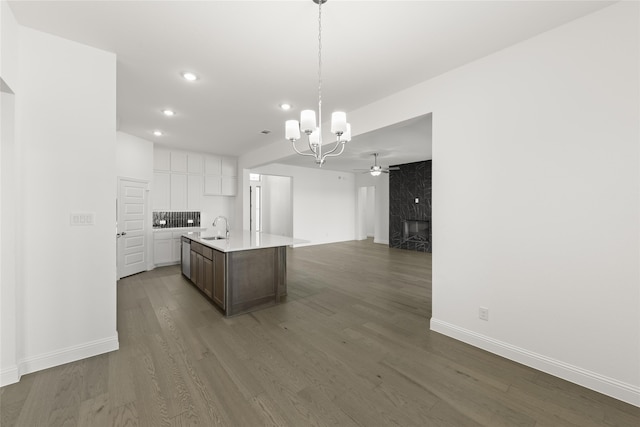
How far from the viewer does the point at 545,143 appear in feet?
7.04

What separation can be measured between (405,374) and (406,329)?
82 cm

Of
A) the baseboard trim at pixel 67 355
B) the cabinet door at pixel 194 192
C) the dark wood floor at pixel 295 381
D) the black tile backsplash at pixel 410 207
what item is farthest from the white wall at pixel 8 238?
the black tile backsplash at pixel 410 207

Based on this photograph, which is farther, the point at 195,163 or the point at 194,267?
the point at 195,163

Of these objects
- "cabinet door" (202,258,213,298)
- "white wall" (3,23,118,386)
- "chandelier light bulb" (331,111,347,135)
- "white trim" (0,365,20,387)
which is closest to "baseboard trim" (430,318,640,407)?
"chandelier light bulb" (331,111,347,135)

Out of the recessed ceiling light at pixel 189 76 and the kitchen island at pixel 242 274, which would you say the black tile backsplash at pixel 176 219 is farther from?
the recessed ceiling light at pixel 189 76

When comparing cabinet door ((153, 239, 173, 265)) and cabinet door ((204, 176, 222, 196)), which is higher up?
cabinet door ((204, 176, 222, 196))

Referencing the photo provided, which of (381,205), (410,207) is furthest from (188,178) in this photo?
(381,205)

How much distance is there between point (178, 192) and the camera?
6273mm

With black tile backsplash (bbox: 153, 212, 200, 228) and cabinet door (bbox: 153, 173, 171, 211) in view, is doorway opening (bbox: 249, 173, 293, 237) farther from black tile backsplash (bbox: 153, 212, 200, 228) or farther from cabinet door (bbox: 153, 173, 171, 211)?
cabinet door (bbox: 153, 173, 171, 211)

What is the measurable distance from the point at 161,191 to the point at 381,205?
23.3 ft

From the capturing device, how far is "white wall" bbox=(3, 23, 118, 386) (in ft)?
6.89

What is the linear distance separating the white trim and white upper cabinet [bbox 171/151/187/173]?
4872mm

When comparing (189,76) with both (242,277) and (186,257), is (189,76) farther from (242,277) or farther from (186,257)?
Result: (186,257)

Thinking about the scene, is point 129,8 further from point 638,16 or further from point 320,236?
point 320,236
